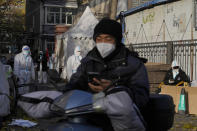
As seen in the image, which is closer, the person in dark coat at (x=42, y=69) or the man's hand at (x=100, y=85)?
the man's hand at (x=100, y=85)

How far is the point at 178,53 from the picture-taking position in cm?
1283

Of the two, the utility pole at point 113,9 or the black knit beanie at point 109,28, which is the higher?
the utility pole at point 113,9

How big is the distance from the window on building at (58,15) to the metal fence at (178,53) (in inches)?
1224

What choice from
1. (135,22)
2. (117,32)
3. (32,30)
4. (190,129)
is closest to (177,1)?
(135,22)

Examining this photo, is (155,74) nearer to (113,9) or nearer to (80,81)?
(113,9)

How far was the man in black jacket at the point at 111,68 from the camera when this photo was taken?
2.33 metres

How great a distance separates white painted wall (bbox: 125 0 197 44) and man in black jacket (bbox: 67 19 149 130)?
1120 centimetres

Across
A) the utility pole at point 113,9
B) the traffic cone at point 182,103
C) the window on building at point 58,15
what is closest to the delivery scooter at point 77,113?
the traffic cone at point 182,103

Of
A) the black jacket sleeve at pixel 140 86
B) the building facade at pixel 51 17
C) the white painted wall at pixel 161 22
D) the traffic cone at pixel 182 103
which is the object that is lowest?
the traffic cone at pixel 182 103

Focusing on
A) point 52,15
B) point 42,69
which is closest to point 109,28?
point 42,69

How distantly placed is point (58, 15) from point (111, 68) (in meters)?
42.9

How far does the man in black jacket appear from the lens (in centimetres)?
233

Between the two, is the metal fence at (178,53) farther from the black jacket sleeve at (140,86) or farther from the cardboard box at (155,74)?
the black jacket sleeve at (140,86)

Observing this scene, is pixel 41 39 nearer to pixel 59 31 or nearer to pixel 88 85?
pixel 59 31
